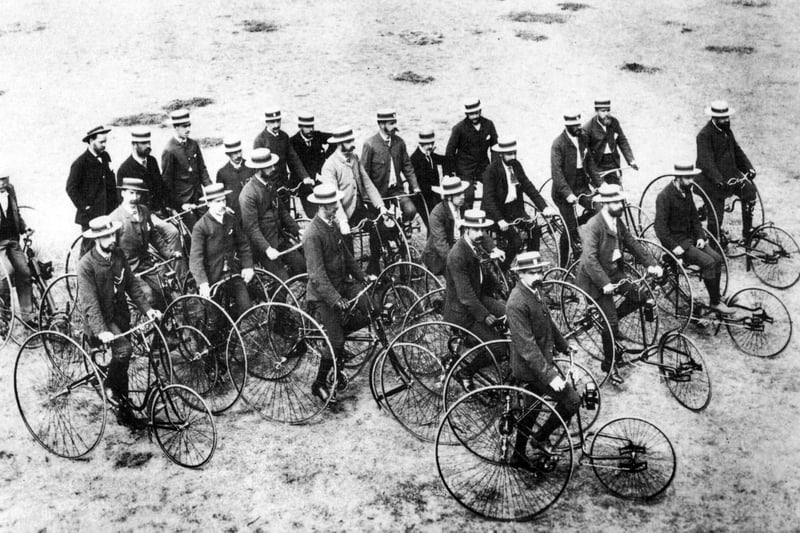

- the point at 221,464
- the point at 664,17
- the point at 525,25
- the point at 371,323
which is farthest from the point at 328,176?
the point at 664,17

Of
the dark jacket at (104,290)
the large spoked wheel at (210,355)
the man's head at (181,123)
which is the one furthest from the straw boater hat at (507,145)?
the dark jacket at (104,290)

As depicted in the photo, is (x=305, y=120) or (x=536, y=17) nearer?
(x=305, y=120)

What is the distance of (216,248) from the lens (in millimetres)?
8672

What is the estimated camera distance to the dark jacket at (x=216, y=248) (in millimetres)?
8547

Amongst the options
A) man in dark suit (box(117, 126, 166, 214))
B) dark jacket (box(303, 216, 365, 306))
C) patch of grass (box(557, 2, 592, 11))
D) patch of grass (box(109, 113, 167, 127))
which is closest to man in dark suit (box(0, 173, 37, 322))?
man in dark suit (box(117, 126, 166, 214))

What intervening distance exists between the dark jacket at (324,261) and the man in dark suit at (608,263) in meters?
2.76

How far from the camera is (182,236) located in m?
10.5

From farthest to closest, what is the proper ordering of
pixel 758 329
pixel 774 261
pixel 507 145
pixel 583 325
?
pixel 774 261
pixel 507 145
pixel 758 329
pixel 583 325

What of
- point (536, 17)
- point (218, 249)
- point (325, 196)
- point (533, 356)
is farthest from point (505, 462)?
point (536, 17)

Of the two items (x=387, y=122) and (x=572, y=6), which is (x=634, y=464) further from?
(x=572, y=6)

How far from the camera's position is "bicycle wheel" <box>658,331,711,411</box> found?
7.91 metres

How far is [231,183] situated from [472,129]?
3.90 meters

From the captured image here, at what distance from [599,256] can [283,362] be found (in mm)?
3808

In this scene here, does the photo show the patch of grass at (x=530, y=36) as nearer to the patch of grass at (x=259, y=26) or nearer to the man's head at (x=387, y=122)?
the patch of grass at (x=259, y=26)
